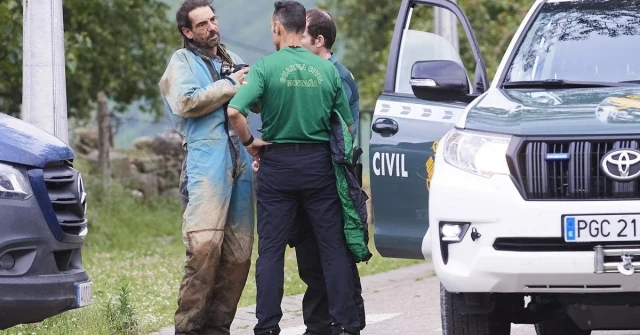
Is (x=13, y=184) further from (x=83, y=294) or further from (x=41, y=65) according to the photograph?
(x=41, y=65)

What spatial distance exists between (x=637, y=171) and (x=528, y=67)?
1.50 meters

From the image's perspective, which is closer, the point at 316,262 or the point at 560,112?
the point at 560,112

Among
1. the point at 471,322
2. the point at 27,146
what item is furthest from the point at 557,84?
the point at 27,146

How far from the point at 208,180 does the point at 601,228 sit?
7.48 ft

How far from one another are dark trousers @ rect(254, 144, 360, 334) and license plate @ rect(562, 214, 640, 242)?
67.8 inches

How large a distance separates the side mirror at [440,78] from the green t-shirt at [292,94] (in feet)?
1.57

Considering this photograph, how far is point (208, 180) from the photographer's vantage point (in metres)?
6.89

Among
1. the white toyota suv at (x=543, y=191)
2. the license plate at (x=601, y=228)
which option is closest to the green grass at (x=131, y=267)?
the white toyota suv at (x=543, y=191)

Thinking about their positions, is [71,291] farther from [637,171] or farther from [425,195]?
[637,171]

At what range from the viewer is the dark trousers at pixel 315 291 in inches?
287

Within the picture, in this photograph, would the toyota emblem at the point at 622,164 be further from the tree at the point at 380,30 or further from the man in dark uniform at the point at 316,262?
the tree at the point at 380,30

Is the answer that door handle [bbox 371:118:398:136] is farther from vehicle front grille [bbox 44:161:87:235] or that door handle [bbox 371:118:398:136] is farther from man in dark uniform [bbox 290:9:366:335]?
vehicle front grille [bbox 44:161:87:235]

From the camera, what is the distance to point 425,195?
23.1 feet

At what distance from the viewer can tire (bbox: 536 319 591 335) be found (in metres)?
7.47
